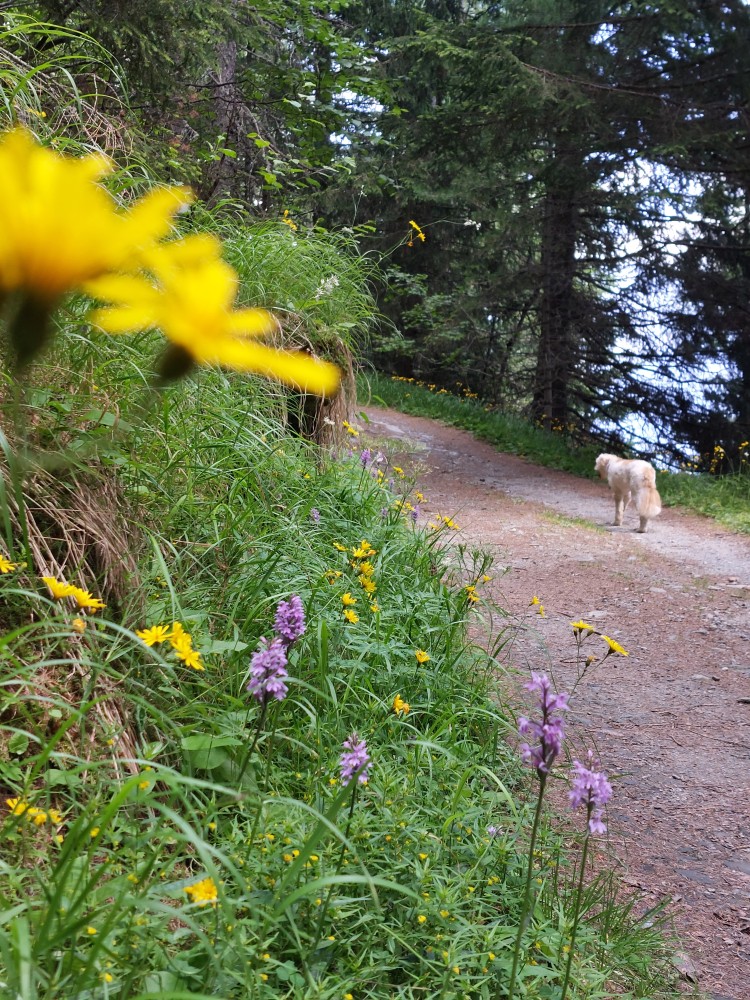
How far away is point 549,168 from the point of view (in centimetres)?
1084

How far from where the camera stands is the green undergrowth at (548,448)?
940cm

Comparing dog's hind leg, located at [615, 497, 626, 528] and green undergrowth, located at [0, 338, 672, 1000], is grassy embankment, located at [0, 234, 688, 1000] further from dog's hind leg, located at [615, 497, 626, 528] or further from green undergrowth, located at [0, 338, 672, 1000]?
dog's hind leg, located at [615, 497, 626, 528]

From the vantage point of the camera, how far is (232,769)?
1941 mm

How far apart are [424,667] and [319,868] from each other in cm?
122

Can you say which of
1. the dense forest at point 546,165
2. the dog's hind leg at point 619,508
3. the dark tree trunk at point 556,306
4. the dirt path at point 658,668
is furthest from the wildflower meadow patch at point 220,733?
the dark tree trunk at point 556,306

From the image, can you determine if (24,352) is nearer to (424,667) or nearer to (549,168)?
(424,667)

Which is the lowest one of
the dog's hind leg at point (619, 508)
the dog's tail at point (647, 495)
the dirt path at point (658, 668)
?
the dirt path at point (658, 668)

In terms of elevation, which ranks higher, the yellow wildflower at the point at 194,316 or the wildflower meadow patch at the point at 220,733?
the yellow wildflower at the point at 194,316

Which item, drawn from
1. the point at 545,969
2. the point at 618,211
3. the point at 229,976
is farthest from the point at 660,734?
the point at 618,211

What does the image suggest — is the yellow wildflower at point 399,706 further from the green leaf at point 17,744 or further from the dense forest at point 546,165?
the dense forest at point 546,165

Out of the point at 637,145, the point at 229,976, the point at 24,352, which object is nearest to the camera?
the point at 24,352

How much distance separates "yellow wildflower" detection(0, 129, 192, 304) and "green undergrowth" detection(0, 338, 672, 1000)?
0.54m

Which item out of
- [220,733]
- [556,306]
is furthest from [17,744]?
[556,306]

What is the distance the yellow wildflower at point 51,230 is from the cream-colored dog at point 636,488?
7.78m
